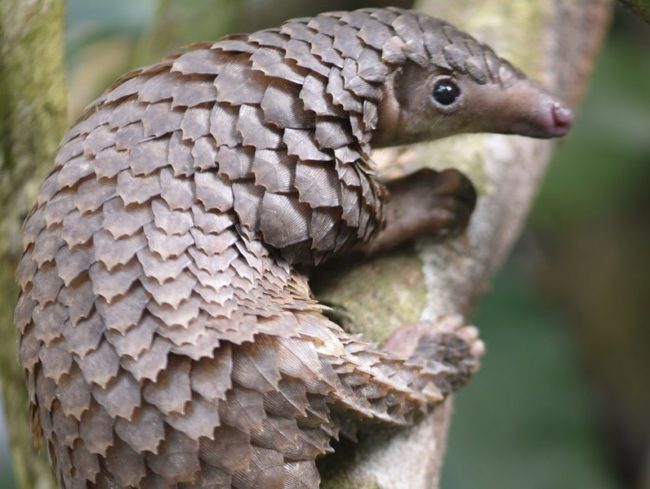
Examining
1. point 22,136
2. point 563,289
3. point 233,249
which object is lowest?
point 563,289

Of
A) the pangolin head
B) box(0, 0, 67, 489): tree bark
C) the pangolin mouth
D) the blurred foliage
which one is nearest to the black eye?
the pangolin head

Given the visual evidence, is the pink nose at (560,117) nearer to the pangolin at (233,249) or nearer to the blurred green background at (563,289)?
the pangolin at (233,249)

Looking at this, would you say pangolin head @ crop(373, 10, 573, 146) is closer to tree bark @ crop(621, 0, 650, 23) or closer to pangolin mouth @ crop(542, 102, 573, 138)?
pangolin mouth @ crop(542, 102, 573, 138)

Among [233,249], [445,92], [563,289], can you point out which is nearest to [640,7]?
[445,92]

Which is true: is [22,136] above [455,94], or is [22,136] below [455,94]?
above

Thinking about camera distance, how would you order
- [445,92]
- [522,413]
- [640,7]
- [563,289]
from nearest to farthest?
[640,7] → [445,92] → [522,413] → [563,289]

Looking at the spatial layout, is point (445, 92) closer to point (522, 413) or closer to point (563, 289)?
point (522, 413)

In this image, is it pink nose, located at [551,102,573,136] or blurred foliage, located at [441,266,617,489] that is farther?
blurred foliage, located at [441,266,617,489]

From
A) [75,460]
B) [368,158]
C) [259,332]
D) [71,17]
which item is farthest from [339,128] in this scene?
[71,17]
